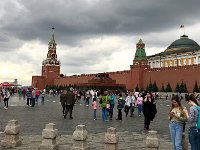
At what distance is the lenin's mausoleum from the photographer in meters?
43.8

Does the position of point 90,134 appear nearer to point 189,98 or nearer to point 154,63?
point 189,98

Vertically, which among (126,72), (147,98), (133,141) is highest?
(126,72)

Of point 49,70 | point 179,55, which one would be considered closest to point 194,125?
point 179,55

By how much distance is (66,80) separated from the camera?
7125 centimetres

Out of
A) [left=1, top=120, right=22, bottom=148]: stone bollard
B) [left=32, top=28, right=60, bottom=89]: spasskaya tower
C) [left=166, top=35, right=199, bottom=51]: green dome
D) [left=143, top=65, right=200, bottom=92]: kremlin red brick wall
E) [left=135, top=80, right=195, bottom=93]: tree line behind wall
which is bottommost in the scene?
[left=1, top=120, right=22, bottom=148]: stone bollard

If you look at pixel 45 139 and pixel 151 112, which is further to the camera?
pixel 151 112

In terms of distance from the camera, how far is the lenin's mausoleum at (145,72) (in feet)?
144

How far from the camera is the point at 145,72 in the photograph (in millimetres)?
50500

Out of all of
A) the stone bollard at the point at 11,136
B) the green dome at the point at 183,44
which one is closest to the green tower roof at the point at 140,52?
the green dome at the point at 183,44

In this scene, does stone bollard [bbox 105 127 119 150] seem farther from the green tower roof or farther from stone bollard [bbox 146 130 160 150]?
the green tower roof

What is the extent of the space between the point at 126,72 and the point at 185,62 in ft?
45.0

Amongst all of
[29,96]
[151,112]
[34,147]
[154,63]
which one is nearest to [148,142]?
[34,147]

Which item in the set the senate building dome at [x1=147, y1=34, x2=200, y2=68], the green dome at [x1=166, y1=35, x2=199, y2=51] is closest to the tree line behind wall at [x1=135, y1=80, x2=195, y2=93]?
the senate building dome at [x1=147, y1=34, x2=200, y2=68]

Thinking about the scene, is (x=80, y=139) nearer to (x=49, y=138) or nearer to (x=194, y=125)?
(x=49, y=138)
